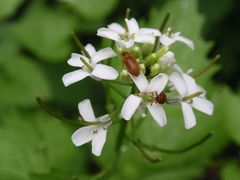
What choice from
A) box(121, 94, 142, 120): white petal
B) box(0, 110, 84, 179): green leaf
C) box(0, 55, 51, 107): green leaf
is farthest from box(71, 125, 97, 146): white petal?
box(0, 55, 51, 107): green leaf

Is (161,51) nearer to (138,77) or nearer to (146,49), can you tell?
(146,49)

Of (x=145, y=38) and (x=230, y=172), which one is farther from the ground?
(x=145, y=38)

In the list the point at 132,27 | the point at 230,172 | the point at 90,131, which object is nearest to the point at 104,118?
the point at 90,131

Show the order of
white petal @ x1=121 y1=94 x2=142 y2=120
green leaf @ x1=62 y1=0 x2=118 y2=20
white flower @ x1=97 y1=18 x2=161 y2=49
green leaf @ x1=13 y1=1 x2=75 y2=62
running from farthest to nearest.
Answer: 1. green leaf @ x1=13 y1=1 x2=75 y2=62
2. green leaf @ x1=62 y1=0 x2=118 y2=20
3. white flower @ x1=97 y1=18 x2=161 y2=49
4. white petal @ x1=121 y1=94 x2=142 y2=120

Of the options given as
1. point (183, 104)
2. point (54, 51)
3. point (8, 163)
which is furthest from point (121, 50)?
point (54, 51)

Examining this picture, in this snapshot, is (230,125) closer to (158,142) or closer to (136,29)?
(158,142)

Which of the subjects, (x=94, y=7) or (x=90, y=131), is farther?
(x=94, y=7)

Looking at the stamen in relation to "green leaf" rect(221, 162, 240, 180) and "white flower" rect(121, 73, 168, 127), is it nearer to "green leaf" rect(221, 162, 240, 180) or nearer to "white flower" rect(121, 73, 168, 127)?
"white flower" rect(121, 73, 168, 127)
